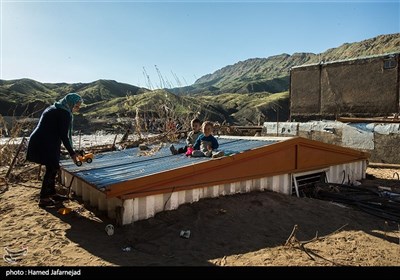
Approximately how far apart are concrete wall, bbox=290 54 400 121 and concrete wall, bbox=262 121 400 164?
2683mm

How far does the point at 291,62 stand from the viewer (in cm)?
14538

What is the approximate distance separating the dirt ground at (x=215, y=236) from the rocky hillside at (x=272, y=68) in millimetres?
19839

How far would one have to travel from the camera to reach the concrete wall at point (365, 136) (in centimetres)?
989

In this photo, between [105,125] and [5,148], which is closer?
[5,148]

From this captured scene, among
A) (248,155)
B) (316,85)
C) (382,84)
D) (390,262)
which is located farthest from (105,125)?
(390,262)

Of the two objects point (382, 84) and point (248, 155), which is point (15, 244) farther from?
point (382, 84)

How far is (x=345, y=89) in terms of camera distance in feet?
45.9

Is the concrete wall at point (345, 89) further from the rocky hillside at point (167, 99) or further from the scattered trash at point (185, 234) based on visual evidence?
the scattered trash at point (185, 234)

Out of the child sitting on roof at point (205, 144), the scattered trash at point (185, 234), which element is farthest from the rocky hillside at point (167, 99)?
the scattered trash at point (185, 234)

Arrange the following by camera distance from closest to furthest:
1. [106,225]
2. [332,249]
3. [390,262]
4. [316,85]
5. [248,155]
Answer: [390,262] → [332,249] → [106,225] → [248,155] → [316,85]

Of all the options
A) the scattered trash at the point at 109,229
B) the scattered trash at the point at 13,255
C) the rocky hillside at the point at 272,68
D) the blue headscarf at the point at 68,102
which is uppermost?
the rocky hillside at the point at 272,68

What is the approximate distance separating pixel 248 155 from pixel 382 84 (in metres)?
9.81

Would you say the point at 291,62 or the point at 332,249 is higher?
the point at 291,62

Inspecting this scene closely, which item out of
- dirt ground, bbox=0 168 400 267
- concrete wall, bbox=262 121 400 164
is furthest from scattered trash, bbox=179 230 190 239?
concrete wall, bbox=262 121 400 164
